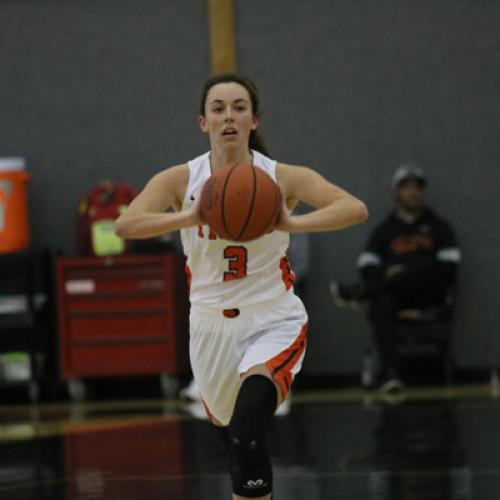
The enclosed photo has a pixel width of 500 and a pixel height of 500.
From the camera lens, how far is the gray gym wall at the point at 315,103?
9.84 metres

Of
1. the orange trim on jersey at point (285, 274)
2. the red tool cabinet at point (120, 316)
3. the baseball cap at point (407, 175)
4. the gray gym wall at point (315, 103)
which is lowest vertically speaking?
the red tool cabinet at point (120, 316)

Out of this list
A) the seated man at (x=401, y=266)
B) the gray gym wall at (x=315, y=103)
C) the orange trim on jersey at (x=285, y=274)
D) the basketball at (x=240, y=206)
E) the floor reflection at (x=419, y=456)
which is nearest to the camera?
the basketball at (x=240, y=206)

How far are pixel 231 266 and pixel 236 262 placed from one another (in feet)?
0.07

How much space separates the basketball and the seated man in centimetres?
530

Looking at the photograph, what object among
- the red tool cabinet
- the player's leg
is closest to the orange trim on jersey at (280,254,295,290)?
the player's leg

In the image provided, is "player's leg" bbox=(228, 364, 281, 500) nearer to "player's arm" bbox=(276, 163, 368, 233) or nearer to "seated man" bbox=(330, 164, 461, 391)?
"player's arm" bbox=(276, 163, 368, 233)

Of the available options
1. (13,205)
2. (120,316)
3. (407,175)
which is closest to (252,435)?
(407,175)

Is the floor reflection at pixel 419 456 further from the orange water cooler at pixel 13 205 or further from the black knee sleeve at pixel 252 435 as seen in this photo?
the orange water cooler at pixel 13 205

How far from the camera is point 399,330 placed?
30.4 feet

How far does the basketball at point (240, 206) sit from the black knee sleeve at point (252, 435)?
53 centimetres

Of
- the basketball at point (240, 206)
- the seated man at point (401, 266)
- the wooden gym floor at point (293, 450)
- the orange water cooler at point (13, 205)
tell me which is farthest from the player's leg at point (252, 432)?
the orange water cooler at point (13, 205)

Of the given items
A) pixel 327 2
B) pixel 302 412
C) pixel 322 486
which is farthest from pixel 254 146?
pixel 327 2

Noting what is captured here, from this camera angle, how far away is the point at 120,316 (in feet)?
31.3

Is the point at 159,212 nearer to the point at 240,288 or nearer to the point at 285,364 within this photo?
the point at 240,288
